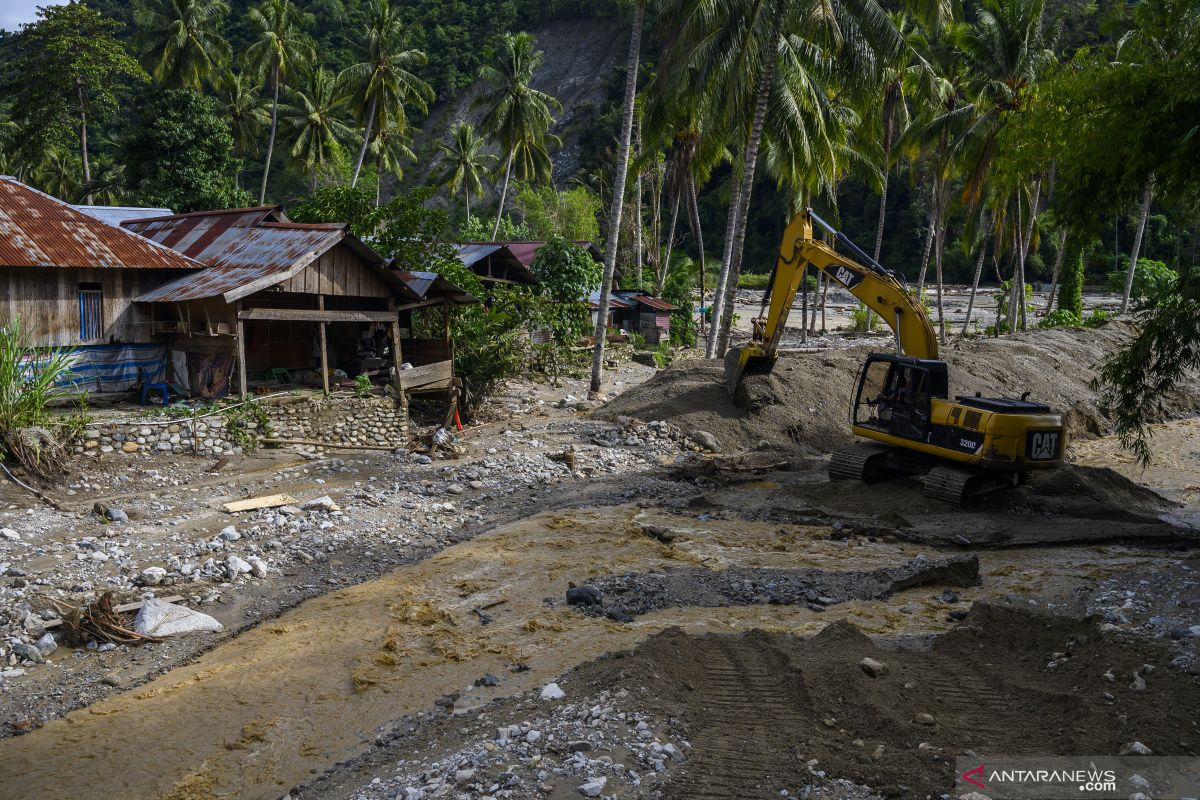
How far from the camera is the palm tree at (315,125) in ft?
144

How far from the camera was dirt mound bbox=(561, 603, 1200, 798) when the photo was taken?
6285mm

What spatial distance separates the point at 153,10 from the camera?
42.2m

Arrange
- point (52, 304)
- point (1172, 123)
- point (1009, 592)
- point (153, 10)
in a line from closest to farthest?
point (1172, 123)
point (1009, 592)
point (52, 304)
point (153, 10)

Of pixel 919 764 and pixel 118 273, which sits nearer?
pixel 919 764

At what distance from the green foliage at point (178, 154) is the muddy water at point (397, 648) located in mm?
26474

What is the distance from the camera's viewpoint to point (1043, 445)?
14.1 m

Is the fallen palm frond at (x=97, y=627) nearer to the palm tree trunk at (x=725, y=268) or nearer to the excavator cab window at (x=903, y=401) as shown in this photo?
the excavator cab window at (x=903, y=401)

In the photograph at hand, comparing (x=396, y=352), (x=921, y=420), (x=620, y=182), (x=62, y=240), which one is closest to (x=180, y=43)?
(x=62, y=240)

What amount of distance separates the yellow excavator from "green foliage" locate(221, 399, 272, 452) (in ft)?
33.1

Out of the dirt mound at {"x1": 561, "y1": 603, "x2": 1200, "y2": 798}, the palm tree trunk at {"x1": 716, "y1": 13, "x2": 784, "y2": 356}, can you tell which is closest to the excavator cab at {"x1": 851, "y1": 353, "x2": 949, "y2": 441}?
the dirt mound at {"x1": 561, "y1": 603, "x2": 1200, "y2": 798}

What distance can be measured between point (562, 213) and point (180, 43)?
20.1 m

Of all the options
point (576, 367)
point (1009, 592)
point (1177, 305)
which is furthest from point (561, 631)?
point (576, 367)

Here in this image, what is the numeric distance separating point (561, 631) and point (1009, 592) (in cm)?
529

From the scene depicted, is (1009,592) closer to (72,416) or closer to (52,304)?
(72,416)
